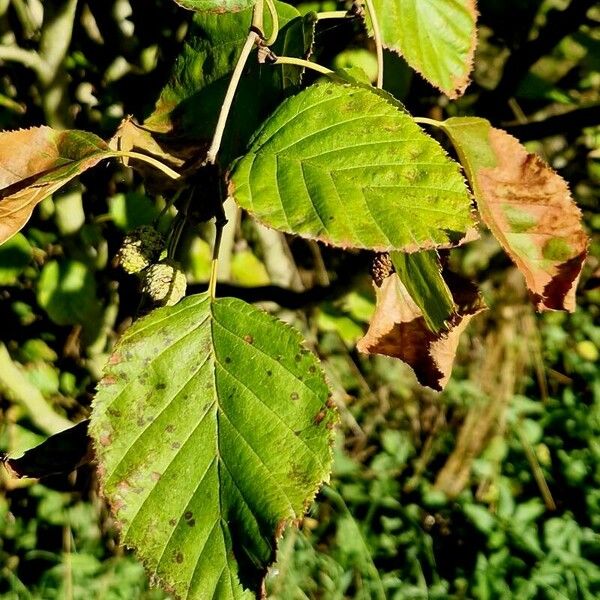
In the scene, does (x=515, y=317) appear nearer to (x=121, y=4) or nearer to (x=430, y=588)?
(x=430, y=588)

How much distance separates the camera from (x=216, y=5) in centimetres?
65

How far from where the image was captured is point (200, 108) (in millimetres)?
814

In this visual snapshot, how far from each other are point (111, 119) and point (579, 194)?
2043 millimetres

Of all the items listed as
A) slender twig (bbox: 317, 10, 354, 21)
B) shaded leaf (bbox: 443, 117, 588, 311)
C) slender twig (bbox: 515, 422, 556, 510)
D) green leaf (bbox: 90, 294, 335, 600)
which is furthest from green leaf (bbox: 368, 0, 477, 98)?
slender twig (bbox: 515, 422, 556, 510)

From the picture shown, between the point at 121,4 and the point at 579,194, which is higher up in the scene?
the point at 121,4

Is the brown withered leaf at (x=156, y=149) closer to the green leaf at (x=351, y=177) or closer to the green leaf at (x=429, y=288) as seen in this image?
the green leaf at (x=351, y=177)

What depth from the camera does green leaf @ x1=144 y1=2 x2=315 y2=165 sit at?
2.61ft

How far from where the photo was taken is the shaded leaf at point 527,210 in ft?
2.28

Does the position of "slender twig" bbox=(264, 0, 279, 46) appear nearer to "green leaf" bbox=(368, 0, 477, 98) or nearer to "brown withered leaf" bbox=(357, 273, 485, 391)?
"green leaf" bbox=(368, 0, 477, 98)

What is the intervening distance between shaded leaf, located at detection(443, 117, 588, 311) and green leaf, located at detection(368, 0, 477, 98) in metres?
0.16

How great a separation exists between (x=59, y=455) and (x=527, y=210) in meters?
0.54

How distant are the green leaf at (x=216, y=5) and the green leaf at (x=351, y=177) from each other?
0.10 meters

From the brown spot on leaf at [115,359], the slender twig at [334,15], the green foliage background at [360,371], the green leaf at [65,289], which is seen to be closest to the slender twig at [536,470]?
the green foliage background at [360,371]

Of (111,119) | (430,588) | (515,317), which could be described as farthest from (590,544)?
(111,119)
